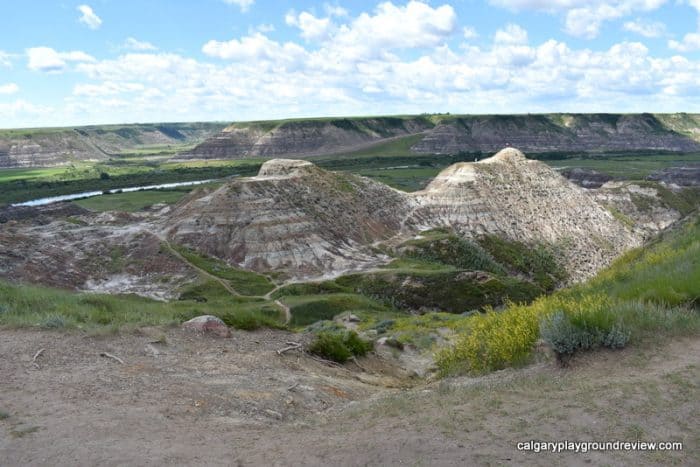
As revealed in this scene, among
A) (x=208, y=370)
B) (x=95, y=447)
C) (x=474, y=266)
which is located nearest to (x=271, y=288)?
(x=474, y=266)

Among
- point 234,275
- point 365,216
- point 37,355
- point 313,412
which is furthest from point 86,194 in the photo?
point 313,412

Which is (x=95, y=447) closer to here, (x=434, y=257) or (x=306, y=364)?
(x=306, y=364)

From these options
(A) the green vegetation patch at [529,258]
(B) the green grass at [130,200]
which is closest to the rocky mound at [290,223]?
(A) the green vegetation patch at [529,258]

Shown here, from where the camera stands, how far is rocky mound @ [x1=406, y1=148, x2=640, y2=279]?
77.6 m

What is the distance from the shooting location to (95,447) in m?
9.30

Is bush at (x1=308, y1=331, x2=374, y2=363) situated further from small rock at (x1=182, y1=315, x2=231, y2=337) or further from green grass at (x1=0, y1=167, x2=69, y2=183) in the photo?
green grass at (x1=0, y1=167, x2=69, y2=183)

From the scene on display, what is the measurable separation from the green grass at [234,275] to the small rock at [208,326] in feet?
114

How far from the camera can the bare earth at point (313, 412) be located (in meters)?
8.59

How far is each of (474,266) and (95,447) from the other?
61.1 m

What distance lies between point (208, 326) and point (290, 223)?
48190 mm

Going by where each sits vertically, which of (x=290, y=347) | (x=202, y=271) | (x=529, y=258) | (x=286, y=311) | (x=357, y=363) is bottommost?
(x=529, y=258)

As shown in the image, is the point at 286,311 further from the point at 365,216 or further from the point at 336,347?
the point at 365,216

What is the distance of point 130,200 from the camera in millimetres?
121688

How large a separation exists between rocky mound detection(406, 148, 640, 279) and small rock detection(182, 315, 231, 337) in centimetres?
5932
